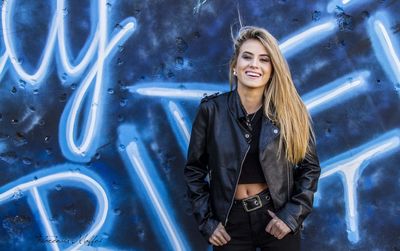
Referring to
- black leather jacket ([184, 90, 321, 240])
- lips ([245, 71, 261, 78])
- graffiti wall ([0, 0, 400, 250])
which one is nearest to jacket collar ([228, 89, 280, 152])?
black leather jacket ([184, 90, 321, 240])

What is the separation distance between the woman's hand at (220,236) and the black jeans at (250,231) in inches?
1.1

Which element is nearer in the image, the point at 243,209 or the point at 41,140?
the point at 243,209

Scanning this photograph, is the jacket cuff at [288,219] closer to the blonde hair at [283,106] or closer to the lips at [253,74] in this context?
the blonde hair at [283,106]

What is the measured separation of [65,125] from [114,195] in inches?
20.7

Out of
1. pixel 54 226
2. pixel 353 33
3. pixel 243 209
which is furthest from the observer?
pixel 54 226

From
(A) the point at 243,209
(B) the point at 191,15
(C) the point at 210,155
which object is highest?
(B) the point at 191,15

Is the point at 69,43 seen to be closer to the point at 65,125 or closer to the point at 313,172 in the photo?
the point at 65,125

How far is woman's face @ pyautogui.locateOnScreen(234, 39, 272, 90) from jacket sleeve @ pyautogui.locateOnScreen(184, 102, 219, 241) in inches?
9.8

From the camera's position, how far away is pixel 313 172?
7.73 feet

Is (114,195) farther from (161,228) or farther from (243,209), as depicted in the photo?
(243,209)

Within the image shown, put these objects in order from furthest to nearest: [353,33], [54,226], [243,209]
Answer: [54,226] < [353,33] < [243,209]

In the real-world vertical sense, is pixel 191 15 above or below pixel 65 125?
above

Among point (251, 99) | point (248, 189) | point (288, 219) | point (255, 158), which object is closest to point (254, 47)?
point (251, 99)

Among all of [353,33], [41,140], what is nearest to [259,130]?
[353,33]
